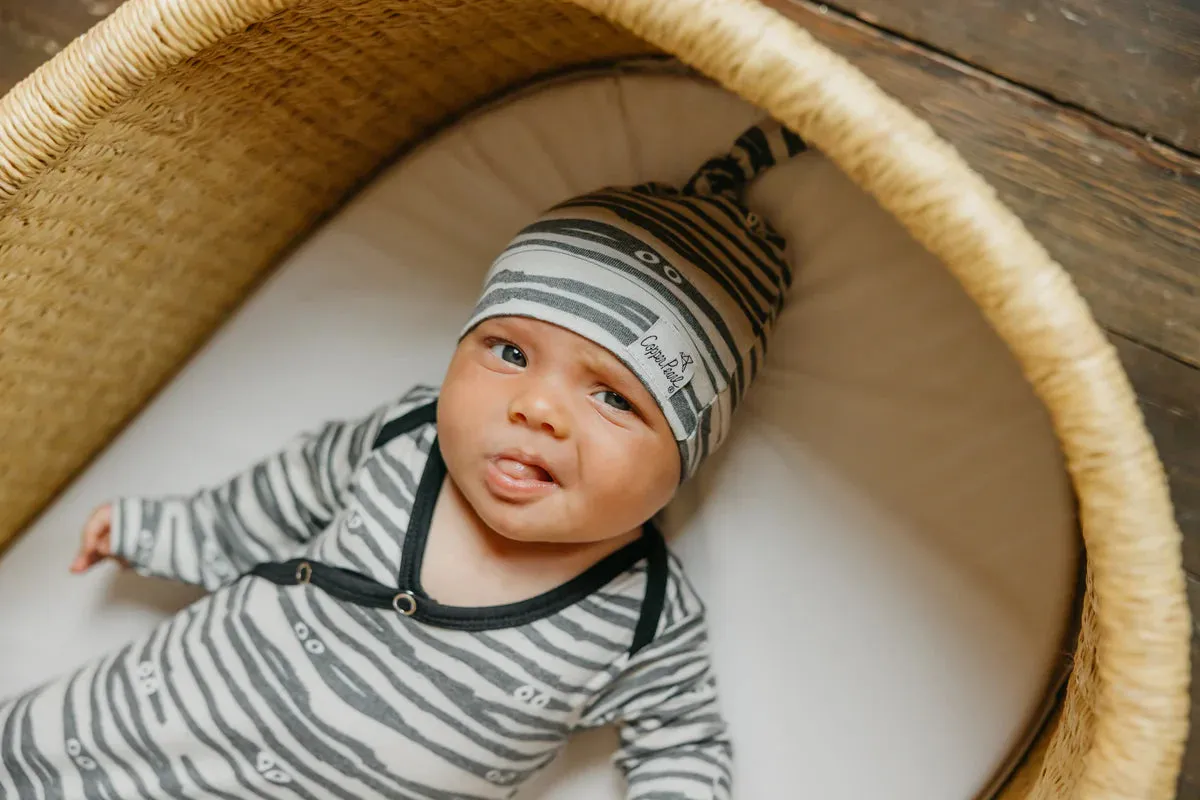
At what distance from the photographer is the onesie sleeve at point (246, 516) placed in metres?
Result: 0.91

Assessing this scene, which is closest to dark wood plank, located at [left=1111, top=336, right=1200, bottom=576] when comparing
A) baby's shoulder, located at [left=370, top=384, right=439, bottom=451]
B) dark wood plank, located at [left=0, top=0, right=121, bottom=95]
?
baby's shoulder, located at [left=370, top=384, right=439, bottom=451]

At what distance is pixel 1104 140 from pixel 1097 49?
3.2 inches

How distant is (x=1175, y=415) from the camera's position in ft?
2.99

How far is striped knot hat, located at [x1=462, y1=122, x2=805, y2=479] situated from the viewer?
28.8 inches

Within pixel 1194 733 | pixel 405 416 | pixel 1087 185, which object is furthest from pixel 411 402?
pixel 1194 733

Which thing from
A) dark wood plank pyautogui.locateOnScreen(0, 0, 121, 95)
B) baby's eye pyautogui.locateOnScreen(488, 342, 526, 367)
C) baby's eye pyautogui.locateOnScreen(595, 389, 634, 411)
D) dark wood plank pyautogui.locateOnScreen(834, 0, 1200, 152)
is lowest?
baby's eye pyautogui.locateOnScreen(595, 389, 634, 411)

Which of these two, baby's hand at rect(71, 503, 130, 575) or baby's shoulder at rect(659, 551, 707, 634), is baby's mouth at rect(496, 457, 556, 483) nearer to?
baby's shoulder at rect(659, 551, 707, 634)

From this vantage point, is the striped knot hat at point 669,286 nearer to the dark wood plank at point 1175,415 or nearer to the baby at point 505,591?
the baby at point 505,591

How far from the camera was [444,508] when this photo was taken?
83cm

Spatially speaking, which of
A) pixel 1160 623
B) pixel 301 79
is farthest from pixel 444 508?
pixel 1160 623

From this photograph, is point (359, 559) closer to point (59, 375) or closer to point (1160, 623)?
point (59, 375)

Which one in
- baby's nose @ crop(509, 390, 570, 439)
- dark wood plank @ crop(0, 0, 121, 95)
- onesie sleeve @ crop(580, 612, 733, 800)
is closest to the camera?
baby's nose @ crop(509, 390, 570, 439)

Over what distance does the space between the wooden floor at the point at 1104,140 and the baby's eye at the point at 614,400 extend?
0.44m

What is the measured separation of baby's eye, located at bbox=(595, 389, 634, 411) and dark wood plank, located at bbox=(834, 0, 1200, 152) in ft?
1.59
